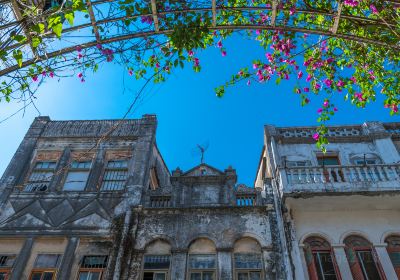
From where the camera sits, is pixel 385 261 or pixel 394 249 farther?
pixel 394 249

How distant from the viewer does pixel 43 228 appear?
494 inches

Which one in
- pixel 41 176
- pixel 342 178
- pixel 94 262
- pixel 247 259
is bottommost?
pixel 94 262

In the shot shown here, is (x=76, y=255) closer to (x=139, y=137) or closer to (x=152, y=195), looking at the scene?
(x=152, y=195)

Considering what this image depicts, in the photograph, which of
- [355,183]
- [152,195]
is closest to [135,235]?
[152,195]

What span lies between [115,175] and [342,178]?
325 inches

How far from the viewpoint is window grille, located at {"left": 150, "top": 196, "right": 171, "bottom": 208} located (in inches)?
519

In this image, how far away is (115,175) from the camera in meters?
14.4

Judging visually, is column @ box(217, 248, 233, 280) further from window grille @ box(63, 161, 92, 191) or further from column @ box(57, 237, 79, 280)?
window grille @ box(63, 161, 92, 191)

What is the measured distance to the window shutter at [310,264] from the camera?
1112 cm

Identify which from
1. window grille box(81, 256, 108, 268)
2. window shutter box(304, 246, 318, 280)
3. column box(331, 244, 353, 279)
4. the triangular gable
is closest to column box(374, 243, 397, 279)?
column box(331, 244, 353, 279)

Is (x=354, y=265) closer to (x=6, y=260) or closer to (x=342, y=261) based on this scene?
(x=342, y=261)

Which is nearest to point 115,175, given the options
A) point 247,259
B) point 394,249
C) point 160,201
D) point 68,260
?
point 160,201

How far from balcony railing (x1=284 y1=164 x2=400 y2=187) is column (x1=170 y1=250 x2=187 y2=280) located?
13.8ft

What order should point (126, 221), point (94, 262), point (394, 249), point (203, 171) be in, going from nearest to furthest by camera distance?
point (394, 249)
point (94, 262)
point (126, 221)
point (203, 171)
